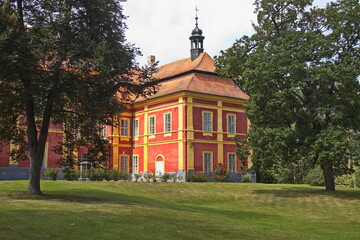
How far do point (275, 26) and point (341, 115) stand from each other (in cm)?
738

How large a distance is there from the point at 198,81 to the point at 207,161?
689 centimetres

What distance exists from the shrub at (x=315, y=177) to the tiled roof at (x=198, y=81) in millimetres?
9581

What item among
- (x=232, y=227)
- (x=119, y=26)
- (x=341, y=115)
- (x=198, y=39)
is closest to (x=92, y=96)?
(x=119, y=26)

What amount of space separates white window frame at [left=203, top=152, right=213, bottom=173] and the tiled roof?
5.15m

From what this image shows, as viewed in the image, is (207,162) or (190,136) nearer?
(190,136)

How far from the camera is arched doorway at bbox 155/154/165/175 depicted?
116 feet

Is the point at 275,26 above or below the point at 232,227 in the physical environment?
above

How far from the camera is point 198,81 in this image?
35625 mm

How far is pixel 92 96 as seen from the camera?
51.1 feet

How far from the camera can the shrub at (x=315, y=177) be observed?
37.8 metres

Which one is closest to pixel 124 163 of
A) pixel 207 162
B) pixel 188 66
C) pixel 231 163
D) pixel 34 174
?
pixel 207 162

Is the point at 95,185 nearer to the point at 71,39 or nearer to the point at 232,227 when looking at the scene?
the point at 71,39

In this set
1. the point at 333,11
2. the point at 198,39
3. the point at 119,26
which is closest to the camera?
the point at 119,26

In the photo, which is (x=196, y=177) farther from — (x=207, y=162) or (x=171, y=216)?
(x=171, y=216)
